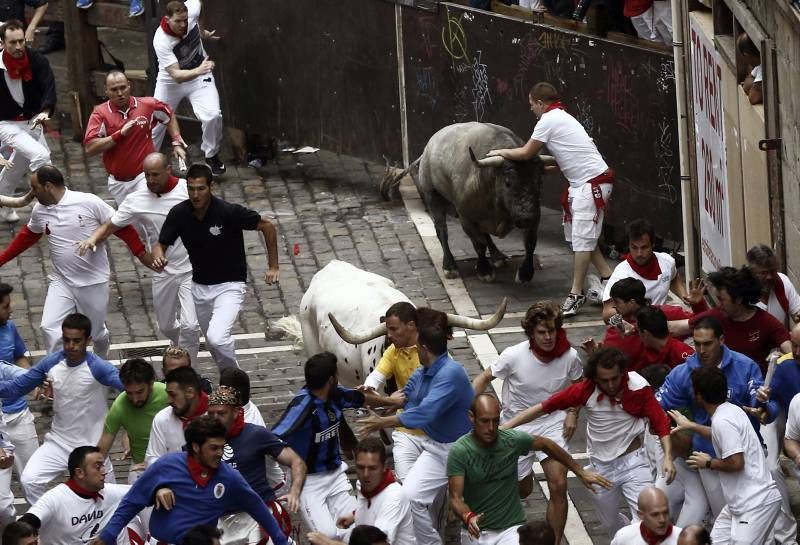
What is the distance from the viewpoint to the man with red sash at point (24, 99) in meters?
19.9

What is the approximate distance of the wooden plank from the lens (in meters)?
22.9

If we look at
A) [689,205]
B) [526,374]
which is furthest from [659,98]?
[526,374]

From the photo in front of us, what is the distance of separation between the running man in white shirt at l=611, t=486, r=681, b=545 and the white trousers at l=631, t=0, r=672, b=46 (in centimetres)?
846

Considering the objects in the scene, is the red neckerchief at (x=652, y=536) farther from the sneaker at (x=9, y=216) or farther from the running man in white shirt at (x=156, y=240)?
the sneaker at (x=9, y=216)

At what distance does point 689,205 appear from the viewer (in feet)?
58.5

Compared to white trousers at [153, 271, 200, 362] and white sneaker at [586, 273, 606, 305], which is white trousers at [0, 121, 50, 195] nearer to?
white trousers at [153, 271, 200, 362]

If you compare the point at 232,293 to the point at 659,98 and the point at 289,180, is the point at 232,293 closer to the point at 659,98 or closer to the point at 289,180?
the point at 659,98

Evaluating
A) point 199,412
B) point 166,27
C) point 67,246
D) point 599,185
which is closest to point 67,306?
point 67,246

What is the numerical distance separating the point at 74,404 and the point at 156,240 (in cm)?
328

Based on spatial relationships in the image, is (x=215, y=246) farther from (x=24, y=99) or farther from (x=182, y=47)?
(x=182, y=47)

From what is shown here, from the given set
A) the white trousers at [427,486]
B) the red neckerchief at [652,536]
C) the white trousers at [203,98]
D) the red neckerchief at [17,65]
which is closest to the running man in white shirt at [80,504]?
the white trousers at [427,486]

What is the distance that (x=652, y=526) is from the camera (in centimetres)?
1116

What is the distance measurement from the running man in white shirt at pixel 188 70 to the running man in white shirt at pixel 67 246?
545cm

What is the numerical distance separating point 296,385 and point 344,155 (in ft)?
20.8
